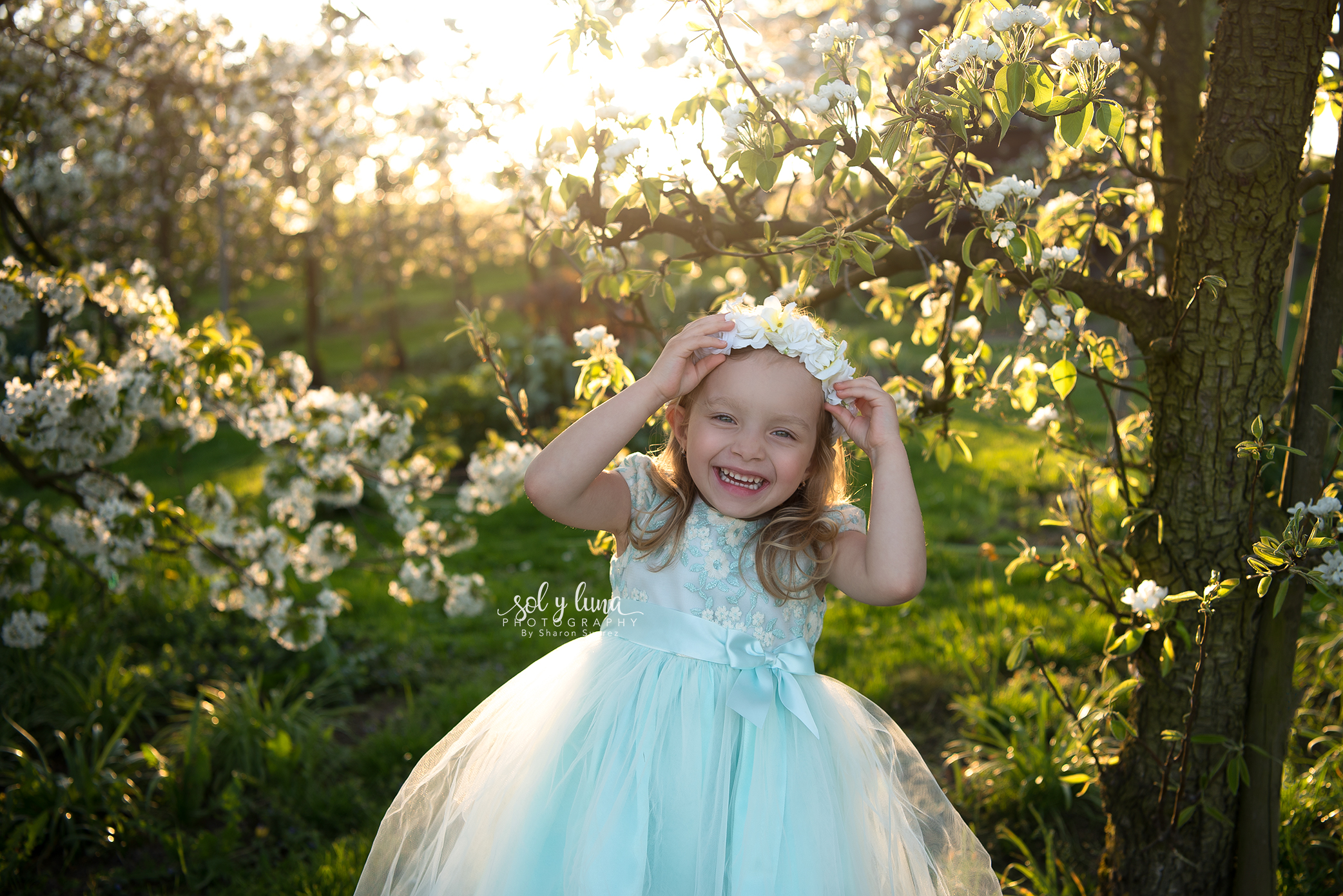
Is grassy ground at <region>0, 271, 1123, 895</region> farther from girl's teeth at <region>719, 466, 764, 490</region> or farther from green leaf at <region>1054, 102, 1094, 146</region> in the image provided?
green leaf at <region>1054, 102, 1094, 146</region>

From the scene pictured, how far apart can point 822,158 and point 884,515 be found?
0.66 metres

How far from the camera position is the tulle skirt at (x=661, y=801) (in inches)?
60.6

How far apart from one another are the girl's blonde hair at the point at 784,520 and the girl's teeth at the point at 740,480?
10 centimetres

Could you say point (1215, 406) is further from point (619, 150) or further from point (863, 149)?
point (619, 150)

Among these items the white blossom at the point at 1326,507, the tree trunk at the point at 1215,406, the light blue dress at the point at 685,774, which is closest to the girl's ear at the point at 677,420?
the light blue dress at the point at 685,774

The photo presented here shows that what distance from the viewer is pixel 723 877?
1548 mm

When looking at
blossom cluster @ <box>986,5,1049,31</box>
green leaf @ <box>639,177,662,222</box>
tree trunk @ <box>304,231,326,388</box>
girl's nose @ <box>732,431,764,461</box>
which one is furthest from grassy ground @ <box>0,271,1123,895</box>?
tree trunk @ <box>304,231,326,388</box>

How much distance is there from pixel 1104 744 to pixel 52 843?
3.05 m

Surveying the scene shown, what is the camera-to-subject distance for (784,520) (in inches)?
73.0

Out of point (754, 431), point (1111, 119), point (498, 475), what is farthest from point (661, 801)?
point (498, 475)

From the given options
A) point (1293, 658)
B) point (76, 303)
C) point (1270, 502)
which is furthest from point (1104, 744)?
point (76, 303)

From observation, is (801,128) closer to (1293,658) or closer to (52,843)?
(1293,658)

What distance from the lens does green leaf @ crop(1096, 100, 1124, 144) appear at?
52.6 inches

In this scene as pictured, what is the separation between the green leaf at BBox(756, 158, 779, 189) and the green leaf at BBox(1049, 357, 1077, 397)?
2.28 feet
